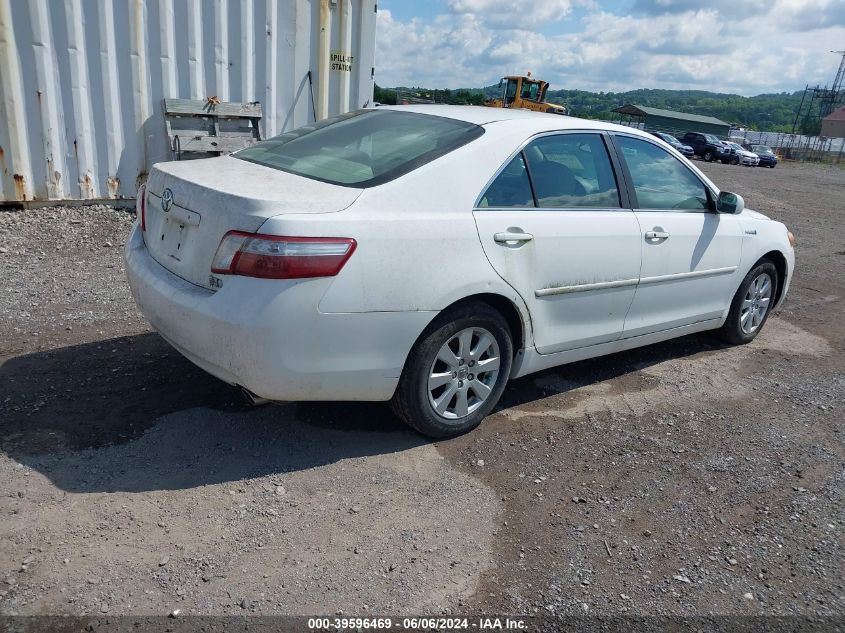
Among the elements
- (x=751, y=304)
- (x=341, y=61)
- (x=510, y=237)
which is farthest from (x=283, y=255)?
(x=341, y=61)

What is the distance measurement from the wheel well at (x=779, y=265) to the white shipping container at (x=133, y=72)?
18.8ft

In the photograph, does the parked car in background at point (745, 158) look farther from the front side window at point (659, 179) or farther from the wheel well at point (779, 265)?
the front side window at point (659, 179)

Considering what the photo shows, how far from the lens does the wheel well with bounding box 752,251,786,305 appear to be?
5.58 metres

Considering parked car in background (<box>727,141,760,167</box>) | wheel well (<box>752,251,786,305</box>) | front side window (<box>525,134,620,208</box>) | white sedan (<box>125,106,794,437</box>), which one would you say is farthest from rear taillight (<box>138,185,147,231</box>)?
parked car in background (<box>727,141,760,167</box>)

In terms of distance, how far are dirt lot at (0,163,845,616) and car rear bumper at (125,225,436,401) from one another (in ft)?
1.58

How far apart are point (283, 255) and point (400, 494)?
1219mm

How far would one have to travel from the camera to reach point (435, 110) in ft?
14.0

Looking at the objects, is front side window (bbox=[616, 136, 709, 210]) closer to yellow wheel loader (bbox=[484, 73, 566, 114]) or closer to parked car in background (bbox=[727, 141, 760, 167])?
yellow wheel loader (bbox=[484, 73, 566, 114])

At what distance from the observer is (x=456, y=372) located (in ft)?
11.8

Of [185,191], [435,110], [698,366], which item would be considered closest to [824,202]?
[698,366]

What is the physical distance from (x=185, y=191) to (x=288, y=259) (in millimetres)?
788

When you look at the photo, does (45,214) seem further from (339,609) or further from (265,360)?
(339,609)

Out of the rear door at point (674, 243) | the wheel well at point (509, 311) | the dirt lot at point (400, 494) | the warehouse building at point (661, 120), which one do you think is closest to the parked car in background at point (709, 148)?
the warehouse building at point (661, 120)

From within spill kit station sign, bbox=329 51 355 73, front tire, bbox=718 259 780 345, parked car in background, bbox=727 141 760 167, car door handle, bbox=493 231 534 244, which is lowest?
parked car in background, bbox=727 141 760 167
